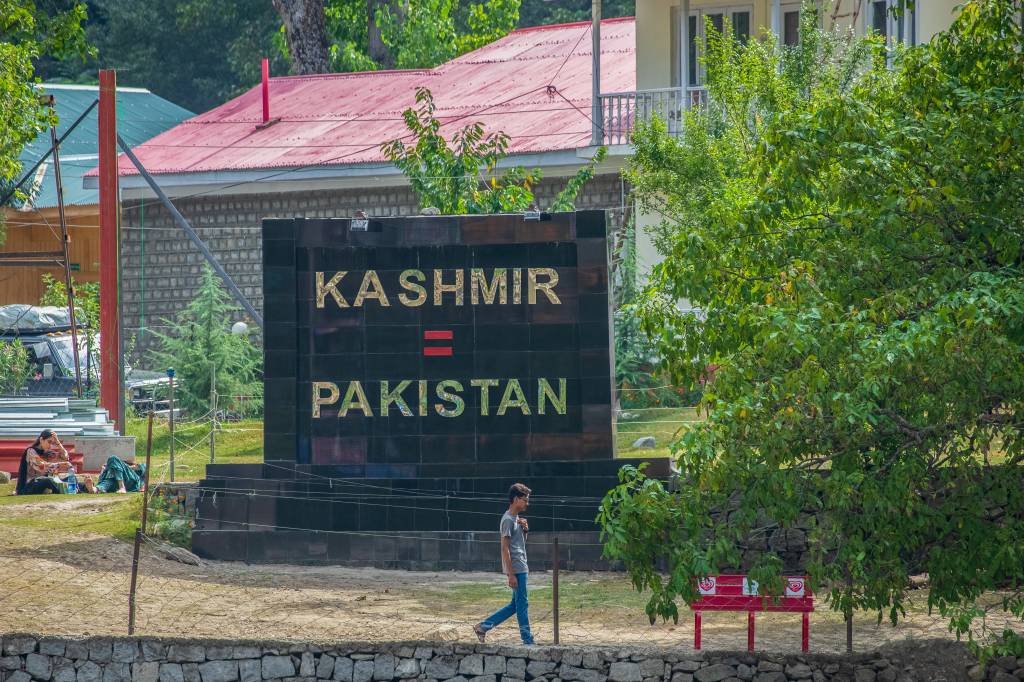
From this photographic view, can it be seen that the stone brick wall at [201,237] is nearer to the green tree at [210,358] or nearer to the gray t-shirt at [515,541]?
the green tree at [210,358]

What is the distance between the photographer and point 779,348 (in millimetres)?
13070

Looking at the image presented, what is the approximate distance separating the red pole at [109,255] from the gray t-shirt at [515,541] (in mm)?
10344

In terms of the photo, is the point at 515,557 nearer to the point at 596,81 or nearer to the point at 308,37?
the point at 596,81

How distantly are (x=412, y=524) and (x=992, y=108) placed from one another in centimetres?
911

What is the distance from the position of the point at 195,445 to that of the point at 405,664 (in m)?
10.7

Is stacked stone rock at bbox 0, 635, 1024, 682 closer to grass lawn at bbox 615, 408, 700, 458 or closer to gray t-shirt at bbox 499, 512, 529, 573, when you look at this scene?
gray t-shirt at bbox 499, 512, 529, 573

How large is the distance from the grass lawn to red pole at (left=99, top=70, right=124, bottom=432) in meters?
7.45

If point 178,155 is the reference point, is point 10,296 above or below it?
below

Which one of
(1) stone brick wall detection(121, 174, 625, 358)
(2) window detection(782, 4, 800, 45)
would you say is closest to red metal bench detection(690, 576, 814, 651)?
(2) window detection(782, 4, 800, 45)

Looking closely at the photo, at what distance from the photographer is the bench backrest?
52.0 feet

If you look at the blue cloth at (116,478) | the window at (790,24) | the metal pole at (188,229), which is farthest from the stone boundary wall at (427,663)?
the window at (790,24)

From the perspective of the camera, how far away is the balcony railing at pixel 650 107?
26.6 m

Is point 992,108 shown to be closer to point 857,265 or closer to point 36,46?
point 857,265

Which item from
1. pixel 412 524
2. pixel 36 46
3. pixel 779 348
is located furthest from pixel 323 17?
pixel 779 348
